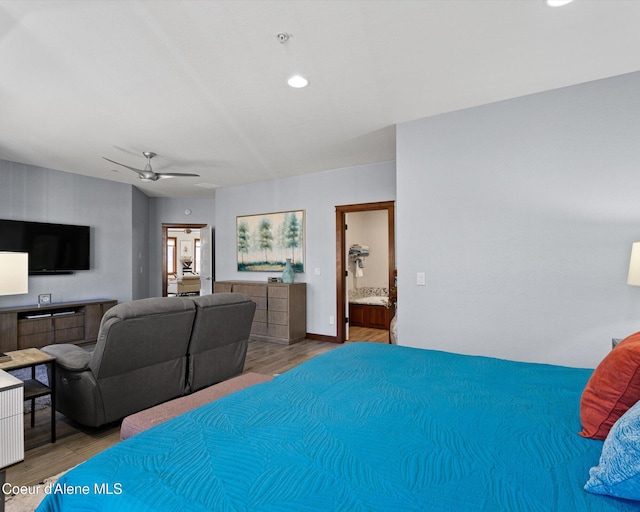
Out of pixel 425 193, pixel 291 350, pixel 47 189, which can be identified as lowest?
pixel 291 350

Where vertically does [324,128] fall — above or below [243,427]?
above

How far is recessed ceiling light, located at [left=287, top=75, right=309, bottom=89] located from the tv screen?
4.68 meters

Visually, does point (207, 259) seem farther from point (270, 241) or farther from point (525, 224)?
point (525, 224)

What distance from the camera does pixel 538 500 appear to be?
822 millimetres

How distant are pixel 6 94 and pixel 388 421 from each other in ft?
12.6

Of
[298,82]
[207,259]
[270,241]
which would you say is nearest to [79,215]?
[207,259]

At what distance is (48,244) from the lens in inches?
204

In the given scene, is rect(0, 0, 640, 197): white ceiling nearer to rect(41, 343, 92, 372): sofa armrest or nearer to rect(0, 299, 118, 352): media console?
rect(41, 343, 92, 372): sofa armrest

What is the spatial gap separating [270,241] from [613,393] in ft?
17.5

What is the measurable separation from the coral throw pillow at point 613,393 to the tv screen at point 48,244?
637 cm

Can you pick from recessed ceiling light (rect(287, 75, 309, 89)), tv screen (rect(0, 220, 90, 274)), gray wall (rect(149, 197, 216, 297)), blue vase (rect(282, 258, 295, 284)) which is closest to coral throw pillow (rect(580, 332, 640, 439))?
recessed ceiling light (rect(287, 75, 309, 89))

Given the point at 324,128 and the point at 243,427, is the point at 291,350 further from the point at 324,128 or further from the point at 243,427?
the point at 243,427

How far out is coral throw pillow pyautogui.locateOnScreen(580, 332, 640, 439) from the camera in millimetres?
1085

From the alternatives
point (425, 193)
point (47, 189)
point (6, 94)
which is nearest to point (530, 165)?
point (425, 193)
